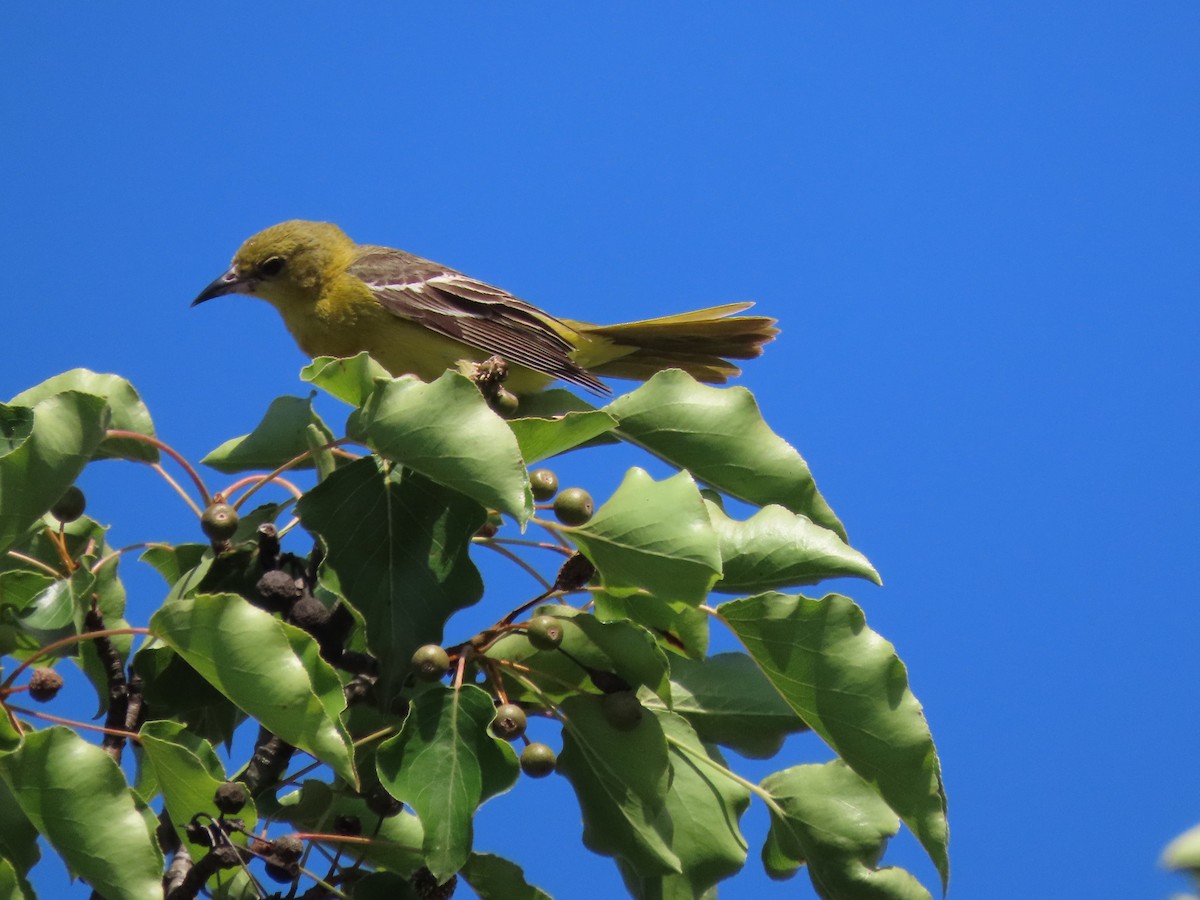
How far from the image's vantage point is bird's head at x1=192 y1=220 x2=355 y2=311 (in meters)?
5.33

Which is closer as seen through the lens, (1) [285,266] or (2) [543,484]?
(2) [543,484]

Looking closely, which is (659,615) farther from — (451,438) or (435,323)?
(435,323)

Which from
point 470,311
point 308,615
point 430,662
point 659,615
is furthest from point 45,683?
point 470,311

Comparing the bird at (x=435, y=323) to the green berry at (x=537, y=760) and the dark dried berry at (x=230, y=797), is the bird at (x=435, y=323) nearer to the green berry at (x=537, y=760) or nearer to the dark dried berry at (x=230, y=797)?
the green berry at (x=537, y=760)

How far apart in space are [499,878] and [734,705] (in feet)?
1.81

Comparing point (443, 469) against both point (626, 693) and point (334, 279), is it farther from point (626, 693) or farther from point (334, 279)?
point (334, 279)

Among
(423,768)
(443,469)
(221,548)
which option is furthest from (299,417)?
(423,768)

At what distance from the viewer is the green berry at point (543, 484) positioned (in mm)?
2619

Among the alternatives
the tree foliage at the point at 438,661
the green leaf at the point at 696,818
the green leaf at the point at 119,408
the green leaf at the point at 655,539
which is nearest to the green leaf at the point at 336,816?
the tree foliage at the point at 438,661

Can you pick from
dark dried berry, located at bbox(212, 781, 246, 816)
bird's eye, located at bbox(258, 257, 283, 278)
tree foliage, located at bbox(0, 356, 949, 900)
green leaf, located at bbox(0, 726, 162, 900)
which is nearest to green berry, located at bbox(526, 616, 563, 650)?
tree foliage, located at bbox(0, 356, 949, 900)

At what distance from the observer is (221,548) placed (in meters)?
2.44

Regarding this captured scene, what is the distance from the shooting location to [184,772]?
7.09 ft

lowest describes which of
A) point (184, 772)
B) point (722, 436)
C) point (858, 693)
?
point (184, 772)

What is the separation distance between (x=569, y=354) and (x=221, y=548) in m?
3.08
